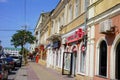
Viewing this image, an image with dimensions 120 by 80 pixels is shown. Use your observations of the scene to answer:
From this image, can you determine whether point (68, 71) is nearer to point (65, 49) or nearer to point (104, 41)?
point (65, 49)

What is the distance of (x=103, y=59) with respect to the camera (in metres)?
16.5

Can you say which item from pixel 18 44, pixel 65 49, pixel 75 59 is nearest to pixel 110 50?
pixel 75 59

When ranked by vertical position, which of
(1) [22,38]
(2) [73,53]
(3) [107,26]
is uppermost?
(1) [22,38]

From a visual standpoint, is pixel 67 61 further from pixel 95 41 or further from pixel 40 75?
pixel 95 41

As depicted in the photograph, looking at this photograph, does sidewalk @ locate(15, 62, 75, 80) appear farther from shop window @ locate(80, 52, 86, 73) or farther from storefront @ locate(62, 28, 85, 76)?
shop window @ locate(80, 52, 86, 73)

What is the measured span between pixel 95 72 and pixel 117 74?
124 inches

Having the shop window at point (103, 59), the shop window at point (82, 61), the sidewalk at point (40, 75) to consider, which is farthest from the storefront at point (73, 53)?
the shop window at point (103, 59)

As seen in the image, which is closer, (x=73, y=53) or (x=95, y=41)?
(x=95, y=41)

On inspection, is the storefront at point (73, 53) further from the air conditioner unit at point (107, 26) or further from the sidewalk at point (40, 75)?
the air conditioner unit at point (107, 26)

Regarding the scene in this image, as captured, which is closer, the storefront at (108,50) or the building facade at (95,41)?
the storefront at (108,50)

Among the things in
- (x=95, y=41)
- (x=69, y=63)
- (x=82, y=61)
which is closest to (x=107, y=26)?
(x=95, y=41)

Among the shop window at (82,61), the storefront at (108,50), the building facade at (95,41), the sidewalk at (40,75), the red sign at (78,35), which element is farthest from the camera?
the sidewalk at (40,75)

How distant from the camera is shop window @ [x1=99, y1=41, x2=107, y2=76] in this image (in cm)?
1621

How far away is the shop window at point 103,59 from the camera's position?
16208 millimetres
